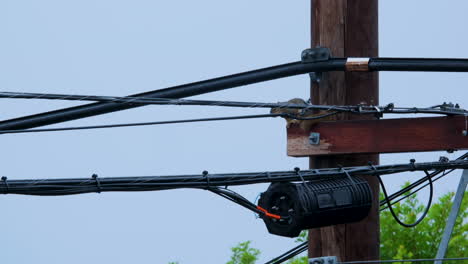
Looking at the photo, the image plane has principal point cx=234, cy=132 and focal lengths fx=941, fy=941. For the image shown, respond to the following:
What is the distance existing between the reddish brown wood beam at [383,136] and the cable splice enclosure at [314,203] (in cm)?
42

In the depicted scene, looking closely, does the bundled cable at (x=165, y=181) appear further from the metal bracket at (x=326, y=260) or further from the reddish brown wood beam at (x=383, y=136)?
the metal bracket at (x=326, y=260)

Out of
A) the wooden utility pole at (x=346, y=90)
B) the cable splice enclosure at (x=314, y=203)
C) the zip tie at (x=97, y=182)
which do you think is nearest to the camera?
the zip tie at (x=97, y=182)

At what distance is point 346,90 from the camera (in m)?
9.29

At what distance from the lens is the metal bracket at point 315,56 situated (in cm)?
922

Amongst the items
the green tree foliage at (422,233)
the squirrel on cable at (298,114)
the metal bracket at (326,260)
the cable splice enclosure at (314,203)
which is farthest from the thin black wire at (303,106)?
the green tree foliage at (422,233)

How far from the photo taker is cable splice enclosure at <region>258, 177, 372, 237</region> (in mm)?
8219

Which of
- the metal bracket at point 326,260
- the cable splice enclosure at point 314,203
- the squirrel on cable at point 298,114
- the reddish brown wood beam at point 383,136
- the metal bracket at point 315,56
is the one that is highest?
the metal bracket at point 315,56

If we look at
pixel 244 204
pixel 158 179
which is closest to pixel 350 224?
pixel 244 204

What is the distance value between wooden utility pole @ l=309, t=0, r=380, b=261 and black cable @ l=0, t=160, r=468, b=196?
415mm

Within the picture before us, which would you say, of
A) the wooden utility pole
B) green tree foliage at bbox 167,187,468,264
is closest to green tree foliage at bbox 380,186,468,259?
green tree foliage at bbox 167,187,468,264

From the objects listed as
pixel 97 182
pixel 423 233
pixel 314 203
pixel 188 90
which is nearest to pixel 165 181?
pixel 97 182

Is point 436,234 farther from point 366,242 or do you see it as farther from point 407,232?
point 366,242

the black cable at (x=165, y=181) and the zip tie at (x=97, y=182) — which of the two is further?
the zip tie at (x=97, y=182)

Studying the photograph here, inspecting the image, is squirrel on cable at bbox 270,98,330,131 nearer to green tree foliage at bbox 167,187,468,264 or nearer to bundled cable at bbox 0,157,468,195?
bundled cable at bbox 0,157,468,195
